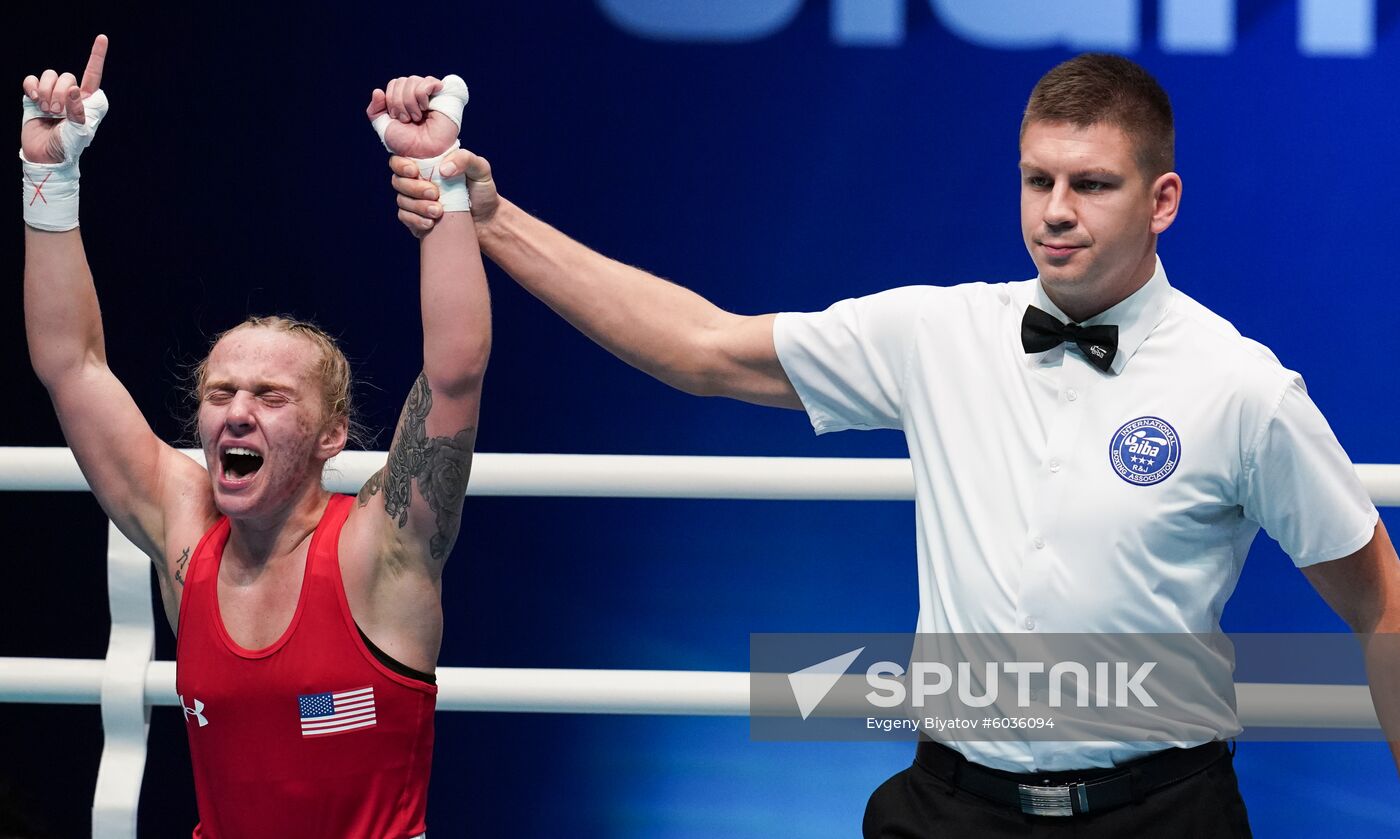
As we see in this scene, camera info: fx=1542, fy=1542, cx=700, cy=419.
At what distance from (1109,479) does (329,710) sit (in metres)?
0.99

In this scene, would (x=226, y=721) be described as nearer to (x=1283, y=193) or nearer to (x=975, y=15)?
(x=975, y=15)

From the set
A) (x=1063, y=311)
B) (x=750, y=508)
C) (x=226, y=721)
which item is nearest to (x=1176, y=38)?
(x=750, y=508)

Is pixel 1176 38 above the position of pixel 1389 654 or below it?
above

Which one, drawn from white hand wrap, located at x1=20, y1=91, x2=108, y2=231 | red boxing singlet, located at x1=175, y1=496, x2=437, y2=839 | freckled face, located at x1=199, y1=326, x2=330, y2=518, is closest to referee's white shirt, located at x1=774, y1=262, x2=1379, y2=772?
red boxing singlet, located at x1=175, y1=496, x2=437, y2=839

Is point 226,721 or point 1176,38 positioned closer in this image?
point 226,721

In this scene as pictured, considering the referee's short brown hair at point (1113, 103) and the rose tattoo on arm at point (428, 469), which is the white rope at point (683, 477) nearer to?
the rose tattoo on arm at point (428, 469)

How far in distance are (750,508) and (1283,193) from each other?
4.76 ft

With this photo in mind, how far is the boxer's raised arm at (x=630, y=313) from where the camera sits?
2.00 metres

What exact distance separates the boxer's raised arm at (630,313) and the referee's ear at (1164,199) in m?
0.50

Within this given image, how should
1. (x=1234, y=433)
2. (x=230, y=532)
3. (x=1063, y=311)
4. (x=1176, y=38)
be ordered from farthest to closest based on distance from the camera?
(x=1176, y=38) → (x=230, y=532) → (x=1063, y=311) → (x=1234, y=433)

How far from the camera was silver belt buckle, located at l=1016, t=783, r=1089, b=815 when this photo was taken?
5.90ft

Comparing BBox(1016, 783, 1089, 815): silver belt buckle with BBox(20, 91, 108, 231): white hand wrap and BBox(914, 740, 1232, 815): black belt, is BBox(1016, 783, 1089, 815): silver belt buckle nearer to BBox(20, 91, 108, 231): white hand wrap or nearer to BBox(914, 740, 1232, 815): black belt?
BBox(914, 740, 1232, 815): black belt

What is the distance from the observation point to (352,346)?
371cm

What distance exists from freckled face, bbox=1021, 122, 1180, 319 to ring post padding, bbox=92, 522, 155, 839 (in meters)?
1.34
